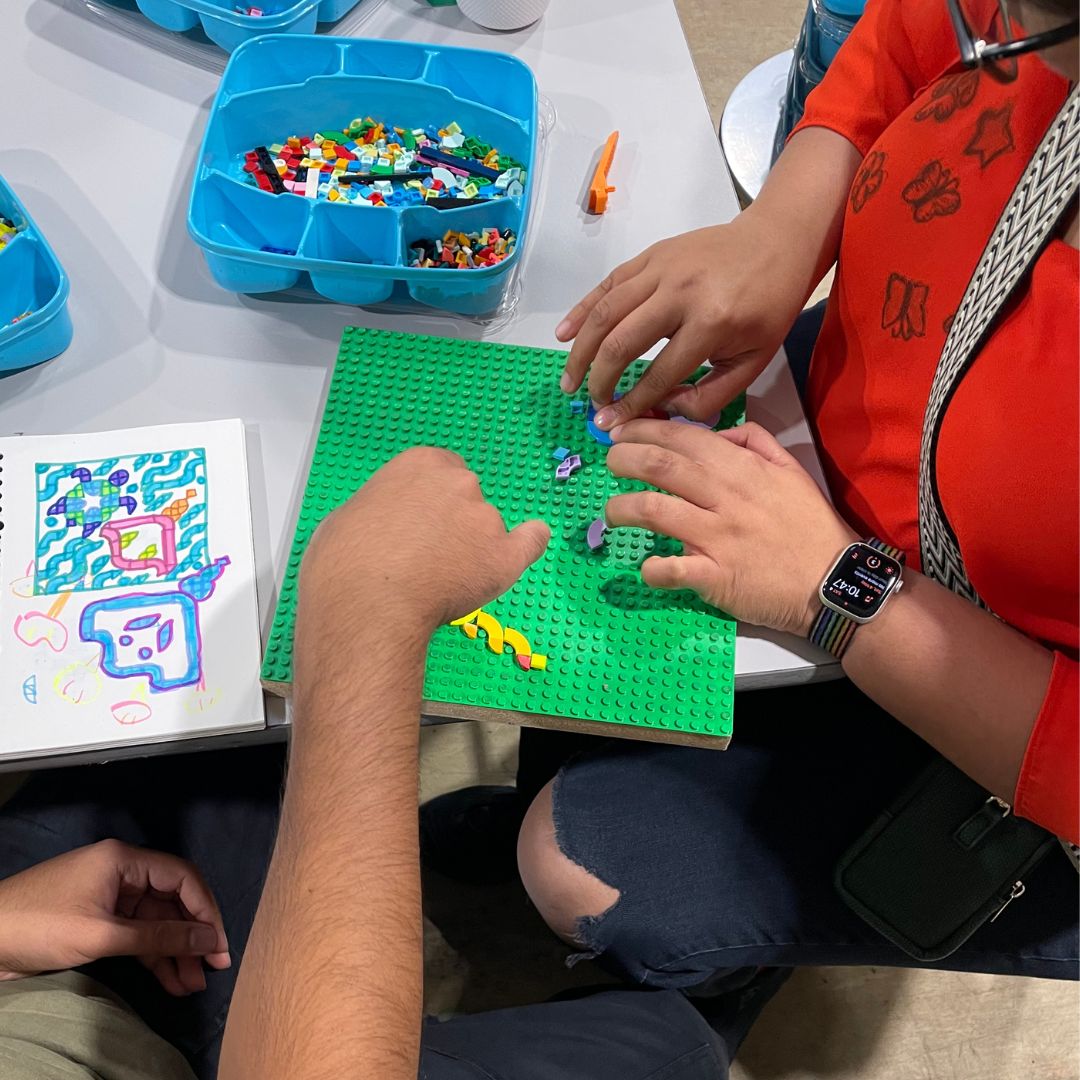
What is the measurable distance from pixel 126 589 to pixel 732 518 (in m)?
0.48

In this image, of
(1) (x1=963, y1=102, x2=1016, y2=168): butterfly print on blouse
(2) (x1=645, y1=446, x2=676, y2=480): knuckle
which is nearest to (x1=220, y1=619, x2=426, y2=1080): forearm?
(2) (x1=645, y1=446, x2=676, y2=480): knuckle

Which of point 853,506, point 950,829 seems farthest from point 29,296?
point 950,829

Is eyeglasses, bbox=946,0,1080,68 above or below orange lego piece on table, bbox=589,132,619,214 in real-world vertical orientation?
above

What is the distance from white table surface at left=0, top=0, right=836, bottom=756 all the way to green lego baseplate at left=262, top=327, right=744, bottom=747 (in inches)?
1.5

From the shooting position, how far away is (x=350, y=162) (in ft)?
3.06

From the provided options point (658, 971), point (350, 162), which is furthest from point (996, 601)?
point (350, 162)

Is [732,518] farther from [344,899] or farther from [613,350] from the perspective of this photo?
[344,899]

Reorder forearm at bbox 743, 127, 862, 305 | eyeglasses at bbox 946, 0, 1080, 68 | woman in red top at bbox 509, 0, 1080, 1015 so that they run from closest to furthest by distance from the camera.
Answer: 1. eyeglasses at bbox 946, 0, 1080, 68
2. woman in red top at bbox 509, 0, 1080, 1015
3. forearm at bbox 743, 127, 862, 305

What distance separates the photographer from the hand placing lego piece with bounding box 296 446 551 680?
69 cm

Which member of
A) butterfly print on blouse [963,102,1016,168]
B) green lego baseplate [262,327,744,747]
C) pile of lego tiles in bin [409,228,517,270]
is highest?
butterfly print on blouse [963,102,1016,168]

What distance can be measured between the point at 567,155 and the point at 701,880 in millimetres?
721

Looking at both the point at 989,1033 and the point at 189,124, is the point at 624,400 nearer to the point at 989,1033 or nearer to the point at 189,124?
the point at 189,124

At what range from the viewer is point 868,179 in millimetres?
844

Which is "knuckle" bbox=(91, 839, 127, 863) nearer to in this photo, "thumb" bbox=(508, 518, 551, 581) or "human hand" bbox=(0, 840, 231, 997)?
"human hand" bbox=(0, 840, 231, 997)
